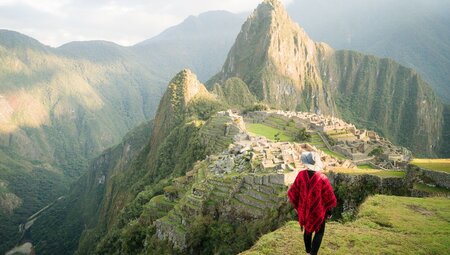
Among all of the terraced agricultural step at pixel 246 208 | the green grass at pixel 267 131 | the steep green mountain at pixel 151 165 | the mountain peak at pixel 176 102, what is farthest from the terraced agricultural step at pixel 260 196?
the mountain peak at pixel 176 102

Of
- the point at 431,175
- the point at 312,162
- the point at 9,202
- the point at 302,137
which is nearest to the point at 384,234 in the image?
the point at 312,162

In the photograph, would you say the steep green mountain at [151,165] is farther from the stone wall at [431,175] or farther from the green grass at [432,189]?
the green grass at [432,189]

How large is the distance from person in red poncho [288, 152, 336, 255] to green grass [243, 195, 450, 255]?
5.16 feet

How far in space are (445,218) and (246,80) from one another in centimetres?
17406

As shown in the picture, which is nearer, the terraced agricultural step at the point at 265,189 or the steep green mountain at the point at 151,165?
the terraced agricultural step at the point at 265,189

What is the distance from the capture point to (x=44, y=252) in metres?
125

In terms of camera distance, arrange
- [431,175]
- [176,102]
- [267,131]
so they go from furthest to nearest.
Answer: [176,102] → [267,131] → [431,175]

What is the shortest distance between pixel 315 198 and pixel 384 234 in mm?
3829

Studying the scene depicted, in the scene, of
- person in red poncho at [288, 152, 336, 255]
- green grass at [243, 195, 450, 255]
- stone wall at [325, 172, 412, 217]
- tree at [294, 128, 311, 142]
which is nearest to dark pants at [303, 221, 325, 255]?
person in red poncho at [288, 152, 336, 255]

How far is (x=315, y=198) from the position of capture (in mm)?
9867

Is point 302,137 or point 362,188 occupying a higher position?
point 362,188

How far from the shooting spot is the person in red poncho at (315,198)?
981 cm

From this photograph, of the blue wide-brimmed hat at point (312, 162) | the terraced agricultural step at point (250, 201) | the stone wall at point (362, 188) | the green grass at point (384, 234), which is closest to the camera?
the blue wide-brimmed hat at point (312, 162)

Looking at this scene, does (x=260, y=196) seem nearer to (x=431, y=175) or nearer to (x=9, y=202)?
(x=431, y=175)
